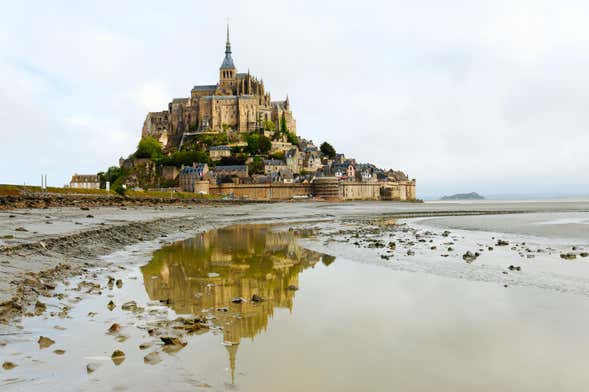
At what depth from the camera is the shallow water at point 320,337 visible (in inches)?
189

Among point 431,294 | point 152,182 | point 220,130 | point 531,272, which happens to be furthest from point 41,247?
point 220,130

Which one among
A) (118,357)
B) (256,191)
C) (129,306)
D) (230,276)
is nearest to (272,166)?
(256,191)

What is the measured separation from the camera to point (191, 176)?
9381cm

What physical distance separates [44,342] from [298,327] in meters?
3.26

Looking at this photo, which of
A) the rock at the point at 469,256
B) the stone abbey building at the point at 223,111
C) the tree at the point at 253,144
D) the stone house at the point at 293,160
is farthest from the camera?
the stone abbey building at the point at 223,111

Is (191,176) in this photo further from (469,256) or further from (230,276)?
(230,276)

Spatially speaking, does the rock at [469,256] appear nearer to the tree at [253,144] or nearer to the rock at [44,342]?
the rock at [44,342]

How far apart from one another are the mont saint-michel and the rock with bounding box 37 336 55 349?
86139 millimetres

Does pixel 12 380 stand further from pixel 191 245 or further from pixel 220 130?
pixel 220 130

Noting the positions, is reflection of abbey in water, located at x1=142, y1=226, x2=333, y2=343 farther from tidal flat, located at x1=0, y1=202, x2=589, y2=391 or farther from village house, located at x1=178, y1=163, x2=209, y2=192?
village house, located at x1=178, y1=163, x2=209, y2=192

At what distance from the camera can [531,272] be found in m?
11.7

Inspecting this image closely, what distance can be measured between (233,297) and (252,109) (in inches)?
4450

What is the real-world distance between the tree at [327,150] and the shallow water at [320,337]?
119664 millimetres

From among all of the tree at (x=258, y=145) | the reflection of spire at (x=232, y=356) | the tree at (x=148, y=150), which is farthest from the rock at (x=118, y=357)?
the tree at (x=148, y=150)
